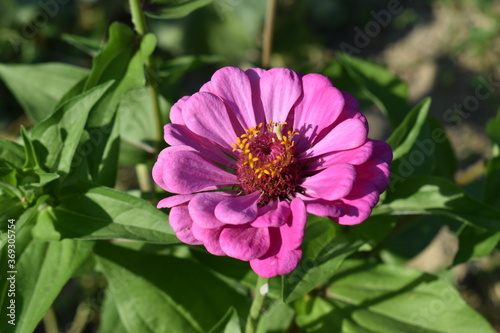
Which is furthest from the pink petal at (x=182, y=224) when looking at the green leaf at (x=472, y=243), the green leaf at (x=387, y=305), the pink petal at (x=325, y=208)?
the green leaf at (x=472, y=243)

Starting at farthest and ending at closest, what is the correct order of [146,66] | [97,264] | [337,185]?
[97,264]
[146,66]
[337,185]

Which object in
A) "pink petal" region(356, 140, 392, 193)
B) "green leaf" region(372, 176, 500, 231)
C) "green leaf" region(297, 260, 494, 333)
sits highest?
"pink petal" region(356, 140, 392, 193)

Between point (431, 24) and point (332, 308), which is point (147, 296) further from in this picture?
point (431, 24)

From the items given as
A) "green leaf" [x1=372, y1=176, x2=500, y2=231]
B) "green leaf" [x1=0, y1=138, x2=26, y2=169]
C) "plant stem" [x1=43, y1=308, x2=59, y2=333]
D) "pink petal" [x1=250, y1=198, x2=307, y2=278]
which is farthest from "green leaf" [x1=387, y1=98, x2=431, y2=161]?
"plant stem" [x1=43, y1=308, x2=59, y2=333]

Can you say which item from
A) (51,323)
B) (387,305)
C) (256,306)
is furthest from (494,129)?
(51,323)

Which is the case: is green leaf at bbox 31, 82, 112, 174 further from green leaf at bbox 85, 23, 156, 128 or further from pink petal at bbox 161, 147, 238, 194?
pink petal at bbox 161, 147, 238, 194

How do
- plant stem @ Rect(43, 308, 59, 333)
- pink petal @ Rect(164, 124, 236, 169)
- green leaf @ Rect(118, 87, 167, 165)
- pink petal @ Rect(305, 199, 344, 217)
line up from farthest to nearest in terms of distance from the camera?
plant stem @ Rect(43, 308, 59, 333) < green leaf @ Rect(118, 87, 167, 165) < pink petal @ Rect(164, 124, 236, 169) < pink petal @ Rect(305, 199, 344, 217)

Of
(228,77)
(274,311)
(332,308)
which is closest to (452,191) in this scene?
(332,308)
